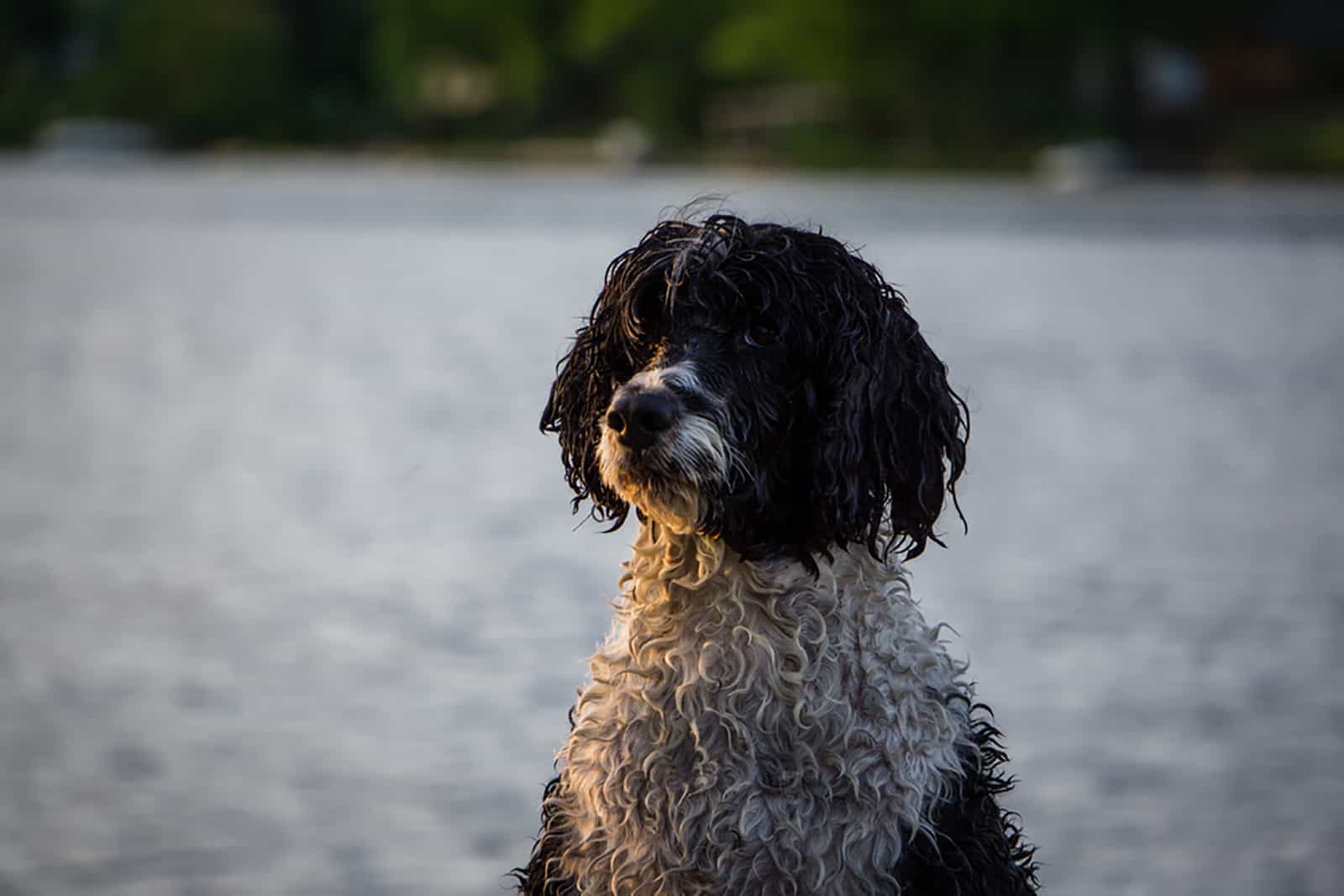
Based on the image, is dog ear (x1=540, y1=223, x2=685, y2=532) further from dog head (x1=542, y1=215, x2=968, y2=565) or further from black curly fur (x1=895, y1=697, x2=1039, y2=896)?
black curly fur (x1=895, y1=697, x2=1039, y2=896)

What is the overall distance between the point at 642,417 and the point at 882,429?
368 millimetres

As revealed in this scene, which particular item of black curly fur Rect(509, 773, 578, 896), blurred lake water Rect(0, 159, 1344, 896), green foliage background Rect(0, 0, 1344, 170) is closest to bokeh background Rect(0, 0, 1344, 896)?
blurred lake water Rect(0, 159, 1344, 896)

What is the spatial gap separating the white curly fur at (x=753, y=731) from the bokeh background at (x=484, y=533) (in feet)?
2.04

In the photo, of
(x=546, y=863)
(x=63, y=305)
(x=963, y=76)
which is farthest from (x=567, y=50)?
(x=546, y=863)

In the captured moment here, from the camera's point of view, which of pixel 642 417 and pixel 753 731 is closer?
pixel 642 417

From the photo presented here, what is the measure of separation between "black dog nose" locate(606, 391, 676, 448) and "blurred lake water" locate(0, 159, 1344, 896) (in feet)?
3.84

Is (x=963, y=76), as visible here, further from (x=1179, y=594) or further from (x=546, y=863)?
(x=546, y=863)

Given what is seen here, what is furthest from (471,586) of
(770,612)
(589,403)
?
(770,612)

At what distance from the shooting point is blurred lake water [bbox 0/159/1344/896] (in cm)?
666

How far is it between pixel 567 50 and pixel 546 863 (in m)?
85.2

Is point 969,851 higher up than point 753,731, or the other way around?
point 753,731

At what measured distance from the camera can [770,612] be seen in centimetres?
304

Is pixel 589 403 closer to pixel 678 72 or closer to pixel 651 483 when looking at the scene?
pixel 651 483

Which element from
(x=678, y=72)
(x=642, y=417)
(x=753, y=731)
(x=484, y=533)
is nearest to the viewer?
(x=642, y=417)
